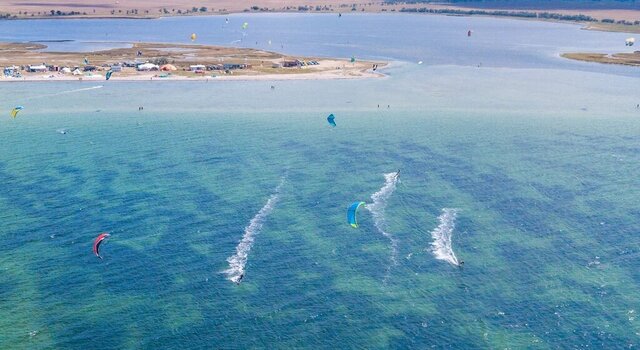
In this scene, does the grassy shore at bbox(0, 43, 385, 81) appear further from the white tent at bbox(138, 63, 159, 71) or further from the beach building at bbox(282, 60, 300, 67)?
the white tent at bbox(138, 63, 159, 71)

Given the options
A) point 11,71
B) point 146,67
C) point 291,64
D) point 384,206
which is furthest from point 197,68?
point 384,206

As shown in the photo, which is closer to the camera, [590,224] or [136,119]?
[590,224]

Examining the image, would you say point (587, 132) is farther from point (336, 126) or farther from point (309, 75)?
point (309, 75)

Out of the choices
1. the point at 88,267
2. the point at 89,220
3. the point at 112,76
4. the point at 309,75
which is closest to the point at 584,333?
the point at 88,267

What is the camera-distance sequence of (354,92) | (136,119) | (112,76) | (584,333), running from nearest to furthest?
(584,333) < (136,119) < (354,92) < (112,76)

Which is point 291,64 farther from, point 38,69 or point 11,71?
point 11,71

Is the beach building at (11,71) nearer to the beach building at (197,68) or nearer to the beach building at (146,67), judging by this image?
the beach building at (146,67)

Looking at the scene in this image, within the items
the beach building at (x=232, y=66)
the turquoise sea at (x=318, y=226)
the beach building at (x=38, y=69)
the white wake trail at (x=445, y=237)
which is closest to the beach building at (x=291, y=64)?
the beach building at (x=232, y=66)
